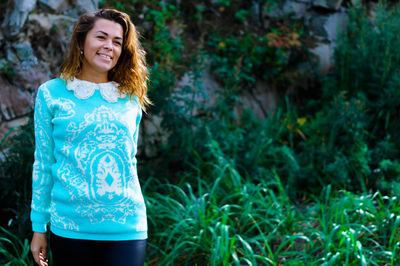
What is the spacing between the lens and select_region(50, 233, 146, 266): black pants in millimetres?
1709

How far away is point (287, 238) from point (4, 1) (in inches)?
116

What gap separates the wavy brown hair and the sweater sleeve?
0.54 feet

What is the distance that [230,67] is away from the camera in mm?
4738

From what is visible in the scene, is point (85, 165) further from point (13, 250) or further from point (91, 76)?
point (13, 250)

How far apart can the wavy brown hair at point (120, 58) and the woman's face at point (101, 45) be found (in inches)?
1.2

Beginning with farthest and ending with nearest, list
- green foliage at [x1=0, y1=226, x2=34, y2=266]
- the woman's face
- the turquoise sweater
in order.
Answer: green foliage at [x1=0, y1=226, x2=34, y2=266] < the woman's face < the turquoise sweater

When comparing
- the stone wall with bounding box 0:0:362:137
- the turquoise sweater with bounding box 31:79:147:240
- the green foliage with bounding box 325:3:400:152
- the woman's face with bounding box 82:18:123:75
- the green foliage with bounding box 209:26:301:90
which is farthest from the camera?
the green foliage with bounding box 209:26:301:90

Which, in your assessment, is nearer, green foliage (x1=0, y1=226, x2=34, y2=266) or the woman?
the woman

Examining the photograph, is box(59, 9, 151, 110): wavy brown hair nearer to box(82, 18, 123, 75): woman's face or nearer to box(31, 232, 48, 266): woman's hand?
box(82, 18, 123, 75): woman's face

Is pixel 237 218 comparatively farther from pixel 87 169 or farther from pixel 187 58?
pixel 187 58

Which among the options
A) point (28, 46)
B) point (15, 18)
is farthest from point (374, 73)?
point (15, 18)

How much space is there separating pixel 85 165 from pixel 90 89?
34cm

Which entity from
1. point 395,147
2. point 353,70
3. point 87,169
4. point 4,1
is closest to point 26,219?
point 87,169

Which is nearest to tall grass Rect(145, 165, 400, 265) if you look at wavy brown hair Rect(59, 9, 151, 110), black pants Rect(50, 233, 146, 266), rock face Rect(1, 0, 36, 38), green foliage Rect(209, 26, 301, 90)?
black pants Rect(50, 233, 146, 266)
